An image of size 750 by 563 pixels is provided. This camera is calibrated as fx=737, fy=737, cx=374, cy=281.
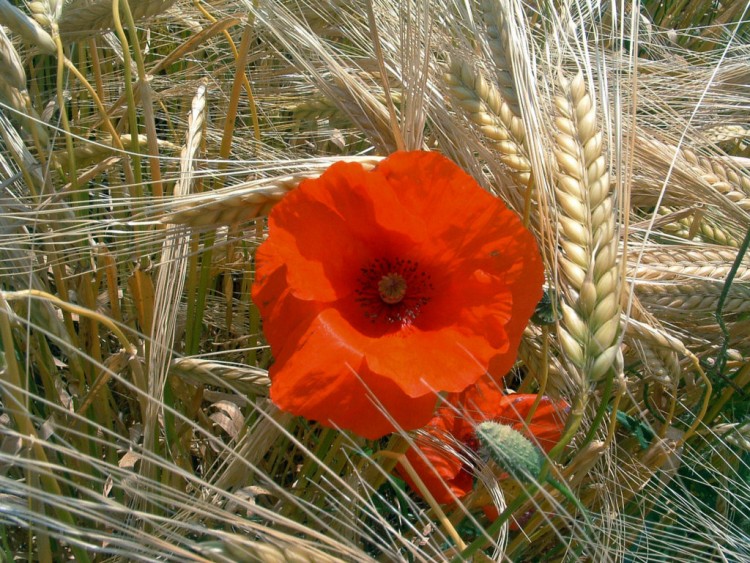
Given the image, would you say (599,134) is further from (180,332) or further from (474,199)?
(180,332)

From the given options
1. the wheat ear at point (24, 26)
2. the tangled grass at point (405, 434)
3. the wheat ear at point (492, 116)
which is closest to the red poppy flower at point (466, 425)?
the tangled grass at point (405, 434)

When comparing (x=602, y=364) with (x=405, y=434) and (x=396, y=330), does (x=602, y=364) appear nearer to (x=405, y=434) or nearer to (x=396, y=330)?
(x=405, y=434)

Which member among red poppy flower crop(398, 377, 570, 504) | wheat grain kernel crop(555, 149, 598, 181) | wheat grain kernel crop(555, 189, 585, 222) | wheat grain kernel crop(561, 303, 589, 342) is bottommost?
red poppy flower crop(398, 377, 570, 504)

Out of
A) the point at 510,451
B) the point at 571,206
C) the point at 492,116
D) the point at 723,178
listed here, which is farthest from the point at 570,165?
the point at 723,178

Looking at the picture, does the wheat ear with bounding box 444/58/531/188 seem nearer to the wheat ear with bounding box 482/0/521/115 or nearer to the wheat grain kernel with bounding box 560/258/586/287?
the wheat ear with bounding box 482/0/521/115

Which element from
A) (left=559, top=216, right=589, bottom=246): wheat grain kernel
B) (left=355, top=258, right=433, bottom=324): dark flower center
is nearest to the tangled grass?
(left=559, top=216, right=589, bottom=246): wheat grain kernel
